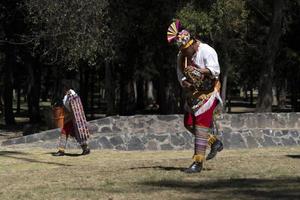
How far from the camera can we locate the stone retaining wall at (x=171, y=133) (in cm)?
1745

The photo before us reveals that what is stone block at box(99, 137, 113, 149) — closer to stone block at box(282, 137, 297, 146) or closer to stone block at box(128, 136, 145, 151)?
stone block at box(128, 136, 145, 151)

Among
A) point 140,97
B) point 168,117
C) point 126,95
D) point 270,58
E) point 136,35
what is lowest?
point 140,97

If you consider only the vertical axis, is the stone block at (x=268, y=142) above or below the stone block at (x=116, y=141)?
below

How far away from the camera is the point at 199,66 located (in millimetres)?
8672

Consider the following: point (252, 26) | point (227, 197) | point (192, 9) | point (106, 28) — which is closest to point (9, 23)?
point (106, 28)

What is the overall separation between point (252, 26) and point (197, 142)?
28531 mm

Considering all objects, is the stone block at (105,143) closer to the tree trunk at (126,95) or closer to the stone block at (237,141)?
the stone block at (237,141)

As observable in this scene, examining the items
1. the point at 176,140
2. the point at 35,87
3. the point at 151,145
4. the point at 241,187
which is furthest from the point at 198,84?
the point at 35,87

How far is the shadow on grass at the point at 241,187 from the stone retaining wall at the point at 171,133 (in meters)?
9.56

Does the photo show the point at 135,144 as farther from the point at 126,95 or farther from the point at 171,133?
the point at 126,95

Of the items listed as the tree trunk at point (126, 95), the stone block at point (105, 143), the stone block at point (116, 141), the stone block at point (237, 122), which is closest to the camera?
the stone block at point (105, 143)

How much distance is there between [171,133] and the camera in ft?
59.0

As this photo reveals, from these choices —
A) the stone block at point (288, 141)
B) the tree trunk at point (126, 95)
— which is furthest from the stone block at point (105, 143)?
the tree trunk at point (126, 95)

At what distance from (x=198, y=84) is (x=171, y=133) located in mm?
9413
